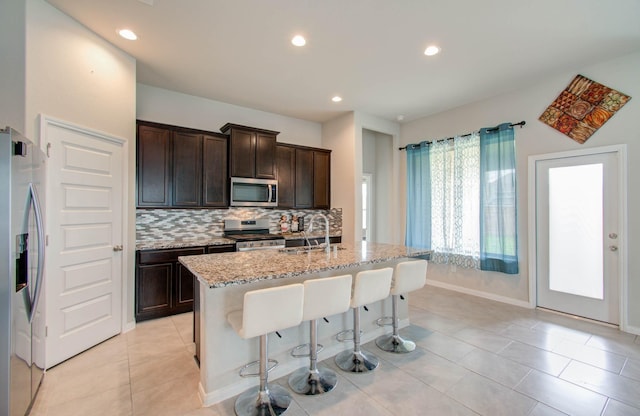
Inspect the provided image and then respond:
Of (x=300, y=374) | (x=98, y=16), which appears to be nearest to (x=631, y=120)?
(x=300, y=374)

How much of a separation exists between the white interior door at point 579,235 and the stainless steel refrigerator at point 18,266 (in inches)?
208

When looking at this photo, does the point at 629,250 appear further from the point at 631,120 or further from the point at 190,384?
the point at 190,384

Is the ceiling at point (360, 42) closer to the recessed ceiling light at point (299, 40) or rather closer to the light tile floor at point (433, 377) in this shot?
the recessed ceiling light at point (299, 40)

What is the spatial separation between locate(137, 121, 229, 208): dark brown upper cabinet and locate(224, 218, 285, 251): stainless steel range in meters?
0.49

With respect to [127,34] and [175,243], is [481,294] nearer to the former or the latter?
[175,243]

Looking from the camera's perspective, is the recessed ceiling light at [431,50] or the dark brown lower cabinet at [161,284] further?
the dark brown lower cabinet at [161,284]

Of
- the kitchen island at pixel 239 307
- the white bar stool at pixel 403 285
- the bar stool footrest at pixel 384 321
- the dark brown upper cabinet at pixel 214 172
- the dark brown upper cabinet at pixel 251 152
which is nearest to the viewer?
the kitchen island at pixel 239 307

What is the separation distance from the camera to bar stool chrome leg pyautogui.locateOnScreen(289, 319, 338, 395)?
217cm

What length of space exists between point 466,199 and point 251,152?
3.54 m

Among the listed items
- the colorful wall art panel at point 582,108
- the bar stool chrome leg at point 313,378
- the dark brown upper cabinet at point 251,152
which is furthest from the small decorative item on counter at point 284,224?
the colorful wall art panel at point 582,108

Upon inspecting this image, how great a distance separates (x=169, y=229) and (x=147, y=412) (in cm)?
268

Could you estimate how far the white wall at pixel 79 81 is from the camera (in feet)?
7.66

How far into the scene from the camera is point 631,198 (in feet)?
10.5

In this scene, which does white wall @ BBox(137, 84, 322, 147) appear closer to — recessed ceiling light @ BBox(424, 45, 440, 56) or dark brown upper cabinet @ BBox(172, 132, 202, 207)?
dark brown upper cabinet @ BBox(172, 132, 202, 207)
